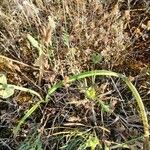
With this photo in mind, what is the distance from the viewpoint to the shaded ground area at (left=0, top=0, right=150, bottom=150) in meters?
1.42

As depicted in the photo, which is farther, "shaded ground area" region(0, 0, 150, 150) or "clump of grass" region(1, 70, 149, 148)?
"shaded ground area" region(0, 0, 150, 150)

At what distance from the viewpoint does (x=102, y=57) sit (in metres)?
1.49

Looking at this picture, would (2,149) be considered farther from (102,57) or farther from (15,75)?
(102,57)

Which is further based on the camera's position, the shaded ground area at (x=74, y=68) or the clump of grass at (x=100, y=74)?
the shaded ground area at (x=74, y=68)

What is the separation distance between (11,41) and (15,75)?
Answer: 0.48ft

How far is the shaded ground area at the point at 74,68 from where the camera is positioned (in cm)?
142

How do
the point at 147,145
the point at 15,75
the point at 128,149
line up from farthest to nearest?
the point at 15,75, the point at 128,149, the point at 147,145

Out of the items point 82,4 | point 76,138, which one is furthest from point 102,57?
point 76,138

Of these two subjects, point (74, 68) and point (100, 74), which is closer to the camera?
point (100, 74)

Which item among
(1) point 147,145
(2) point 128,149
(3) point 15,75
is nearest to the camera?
(1) point 147,145

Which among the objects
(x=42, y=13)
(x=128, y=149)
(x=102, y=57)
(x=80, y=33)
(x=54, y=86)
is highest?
(x=42, y=13)

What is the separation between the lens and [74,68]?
148 cm

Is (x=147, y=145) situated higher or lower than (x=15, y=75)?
lower

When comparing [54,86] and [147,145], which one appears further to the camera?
[54,86]
